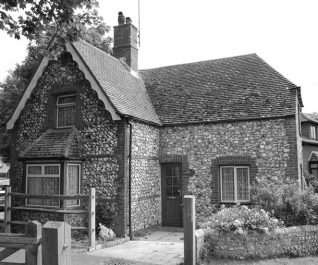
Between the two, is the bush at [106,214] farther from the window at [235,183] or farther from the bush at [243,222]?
the bush at [243,222]

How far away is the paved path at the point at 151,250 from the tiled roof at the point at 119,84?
4.55 m

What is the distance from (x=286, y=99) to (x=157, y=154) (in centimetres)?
581

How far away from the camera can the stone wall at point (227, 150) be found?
44.8 ft

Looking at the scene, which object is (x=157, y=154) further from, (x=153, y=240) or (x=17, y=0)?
(x=17, y=0)

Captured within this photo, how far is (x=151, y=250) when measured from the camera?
34.7 ft

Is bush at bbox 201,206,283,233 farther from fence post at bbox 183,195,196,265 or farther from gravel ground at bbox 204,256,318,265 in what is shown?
fence post at bbox 183,195,196,265

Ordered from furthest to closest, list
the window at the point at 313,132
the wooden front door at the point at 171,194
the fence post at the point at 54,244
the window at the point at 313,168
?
the window at the point at 313,132 → the window at the point at 313,168 → the wooden front door at the point at 171,194 → the fence post at the point at 54,244

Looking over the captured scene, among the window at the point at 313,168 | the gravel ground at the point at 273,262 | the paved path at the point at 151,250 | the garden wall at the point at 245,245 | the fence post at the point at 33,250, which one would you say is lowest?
the paved path at the point at 151,250

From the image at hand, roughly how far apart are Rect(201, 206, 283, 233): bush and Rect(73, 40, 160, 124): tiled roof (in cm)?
554

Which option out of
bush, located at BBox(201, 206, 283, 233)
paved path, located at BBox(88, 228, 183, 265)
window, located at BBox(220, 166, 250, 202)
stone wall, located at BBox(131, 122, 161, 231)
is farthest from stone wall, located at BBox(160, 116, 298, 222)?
bush, located at BBox(201, 206, 283, 233)

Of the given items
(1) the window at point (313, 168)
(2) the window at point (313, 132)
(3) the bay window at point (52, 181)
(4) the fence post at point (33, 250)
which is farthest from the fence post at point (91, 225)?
(2) the window at point (313, 132)

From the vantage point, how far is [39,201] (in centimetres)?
1360

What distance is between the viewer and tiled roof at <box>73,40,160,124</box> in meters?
13.7

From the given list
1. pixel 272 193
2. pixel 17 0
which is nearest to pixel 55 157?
pixel 17 0
